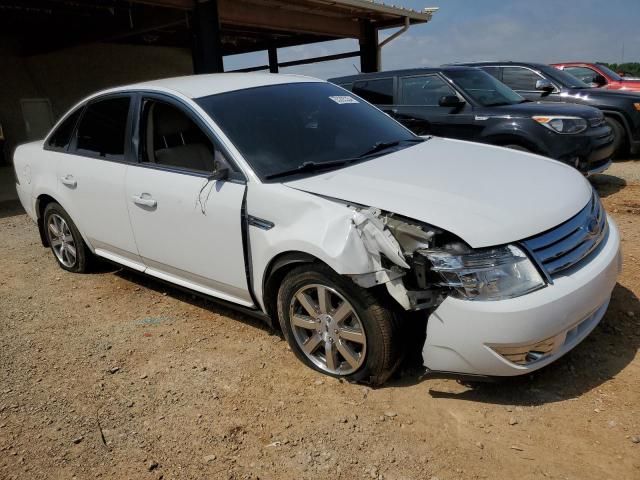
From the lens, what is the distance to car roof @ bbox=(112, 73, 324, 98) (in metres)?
3.72

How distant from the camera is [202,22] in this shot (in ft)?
28.8

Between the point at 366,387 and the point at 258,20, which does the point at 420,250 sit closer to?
the point at 366,387

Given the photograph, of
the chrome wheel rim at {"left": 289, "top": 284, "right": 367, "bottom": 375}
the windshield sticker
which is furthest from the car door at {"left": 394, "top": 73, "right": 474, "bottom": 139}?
the chrome wheel rim at {"left": 289, "top": 284, "right": 367, "bottom": 375}

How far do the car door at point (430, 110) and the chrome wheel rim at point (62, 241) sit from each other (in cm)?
446

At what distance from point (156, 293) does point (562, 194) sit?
3274mm

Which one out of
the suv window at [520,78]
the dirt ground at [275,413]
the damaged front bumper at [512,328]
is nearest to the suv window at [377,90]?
the suv window at [520,78]

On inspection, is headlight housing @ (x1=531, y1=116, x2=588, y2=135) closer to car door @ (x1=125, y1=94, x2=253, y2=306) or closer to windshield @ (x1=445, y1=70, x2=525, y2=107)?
windshield @ (x1=445, y1=70, x2=525, y2=107)

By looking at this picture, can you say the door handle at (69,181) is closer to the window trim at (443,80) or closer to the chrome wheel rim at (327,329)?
the chrome wheel rim at (327,329)

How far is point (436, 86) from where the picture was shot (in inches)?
288

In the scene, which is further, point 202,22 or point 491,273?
point 202,22

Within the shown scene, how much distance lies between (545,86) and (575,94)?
0.65 m

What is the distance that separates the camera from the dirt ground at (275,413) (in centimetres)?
246

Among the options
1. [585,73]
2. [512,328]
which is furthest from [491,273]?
[585,73]

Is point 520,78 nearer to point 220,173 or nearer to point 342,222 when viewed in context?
point 220,173
